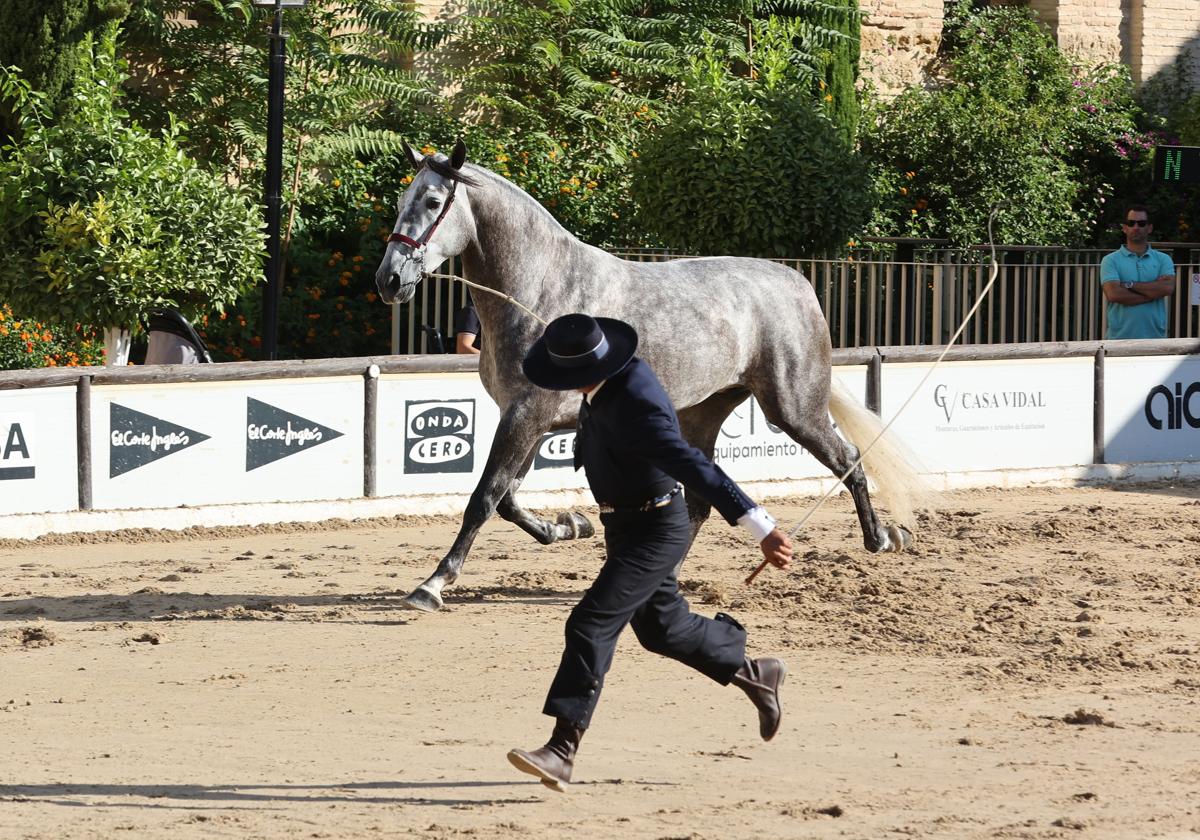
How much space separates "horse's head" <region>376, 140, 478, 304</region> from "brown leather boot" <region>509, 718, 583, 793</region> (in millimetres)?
3555

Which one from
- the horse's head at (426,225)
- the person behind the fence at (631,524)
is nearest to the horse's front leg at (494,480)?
the horse's head at (426,225)

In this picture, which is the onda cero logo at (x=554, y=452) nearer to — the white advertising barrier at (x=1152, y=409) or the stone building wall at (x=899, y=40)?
the white advertising barrier at (x=1152, y=409)

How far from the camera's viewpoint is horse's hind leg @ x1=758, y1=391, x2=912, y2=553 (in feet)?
33.5

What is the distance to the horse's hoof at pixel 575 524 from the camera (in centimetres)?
1076

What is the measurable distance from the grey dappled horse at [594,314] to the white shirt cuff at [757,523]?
3.09 meters

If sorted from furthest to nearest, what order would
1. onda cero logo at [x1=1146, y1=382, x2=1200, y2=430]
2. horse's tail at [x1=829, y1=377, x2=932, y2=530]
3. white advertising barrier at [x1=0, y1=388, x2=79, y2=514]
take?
1. onda cero logo at [x1=1146, y1=382, x2=1200, y2=430]
2. white advertising barrier at [x1=0, y1=388, x2=79, y2=514]
3. horse's tail at [x1=829, y1=377, x2=932, y2=530]

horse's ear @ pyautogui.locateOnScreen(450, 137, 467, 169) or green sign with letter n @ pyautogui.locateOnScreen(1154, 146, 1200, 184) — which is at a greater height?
green sign with letter n @ pyautogui.locateOnScreen(1154, 146, 1200, 184)

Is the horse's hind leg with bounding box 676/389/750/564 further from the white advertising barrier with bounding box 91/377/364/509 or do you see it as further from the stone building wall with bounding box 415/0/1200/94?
the stone building wall with bounding box 415/0/1200/94

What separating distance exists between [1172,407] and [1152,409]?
21 cm

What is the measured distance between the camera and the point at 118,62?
15703 millimetres

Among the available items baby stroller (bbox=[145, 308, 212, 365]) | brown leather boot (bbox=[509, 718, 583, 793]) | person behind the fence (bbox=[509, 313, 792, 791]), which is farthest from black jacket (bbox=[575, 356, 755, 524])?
baby stroller (bbox=[145, 308, 212, 365])

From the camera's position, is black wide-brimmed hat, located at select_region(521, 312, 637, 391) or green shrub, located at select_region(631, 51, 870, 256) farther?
green shrub, located at select_region(631, 51, 870, 256)

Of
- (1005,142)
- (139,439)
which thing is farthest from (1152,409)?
(139,439)

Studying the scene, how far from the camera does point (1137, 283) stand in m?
15.5
